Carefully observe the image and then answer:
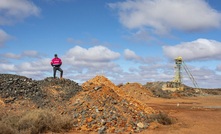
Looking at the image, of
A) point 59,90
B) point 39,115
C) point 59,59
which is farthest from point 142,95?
point 39,115

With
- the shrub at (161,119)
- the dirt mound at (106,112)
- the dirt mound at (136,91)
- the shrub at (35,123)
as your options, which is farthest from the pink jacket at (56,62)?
the dirt mound at (136,91)

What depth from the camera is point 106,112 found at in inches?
444

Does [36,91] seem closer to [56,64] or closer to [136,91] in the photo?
[56,64]

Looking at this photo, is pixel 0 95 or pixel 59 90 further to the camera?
pixel 59 90

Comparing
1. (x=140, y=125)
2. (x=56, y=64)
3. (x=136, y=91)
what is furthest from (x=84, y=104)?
(x=136, y=91)

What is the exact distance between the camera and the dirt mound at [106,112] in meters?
10.5

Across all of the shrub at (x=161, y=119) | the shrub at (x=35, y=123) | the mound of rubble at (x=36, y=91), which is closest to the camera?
the shrub at (x=35, y=123)

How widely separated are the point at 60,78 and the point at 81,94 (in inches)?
118

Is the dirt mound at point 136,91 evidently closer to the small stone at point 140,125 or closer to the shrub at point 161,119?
the shrub at point 161,119

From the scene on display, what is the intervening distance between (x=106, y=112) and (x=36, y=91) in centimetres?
391

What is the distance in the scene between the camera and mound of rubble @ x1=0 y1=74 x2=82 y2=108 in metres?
12.3

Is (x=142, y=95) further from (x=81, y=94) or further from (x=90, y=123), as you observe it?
(x=90, y=123)

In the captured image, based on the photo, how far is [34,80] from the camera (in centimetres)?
1488

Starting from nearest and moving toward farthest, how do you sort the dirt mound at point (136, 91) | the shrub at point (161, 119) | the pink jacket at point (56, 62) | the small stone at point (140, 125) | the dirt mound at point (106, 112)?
the dirt mound at point (106, 112)
the small stone at point (140, 125)
the shrub at point (161, 119)
the pink jacket at point (56, 62)
the dirt mound at point (136, 91)
